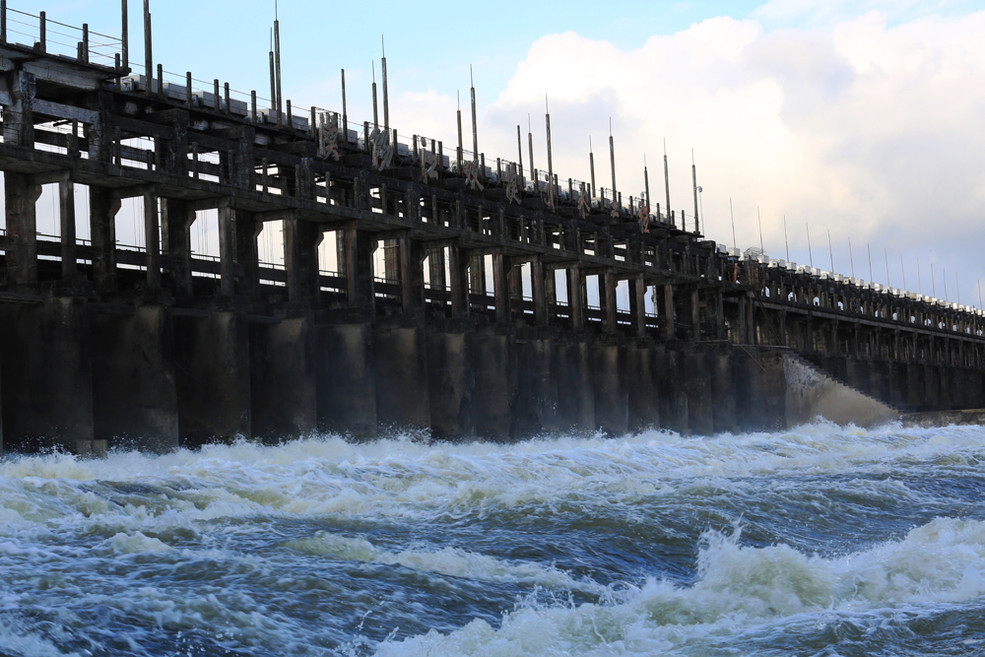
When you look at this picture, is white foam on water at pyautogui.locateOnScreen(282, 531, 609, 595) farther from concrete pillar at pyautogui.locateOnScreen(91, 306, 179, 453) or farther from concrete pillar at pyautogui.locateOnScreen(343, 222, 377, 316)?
concrete pillar at pyautogui.locateOnScreen(343, 222, 377, 316)

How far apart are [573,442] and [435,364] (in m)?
7.10

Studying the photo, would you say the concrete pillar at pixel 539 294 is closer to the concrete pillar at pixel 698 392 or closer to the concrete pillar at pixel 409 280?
the concrete pillar at pixel 409 280

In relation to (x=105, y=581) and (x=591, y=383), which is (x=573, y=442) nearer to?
(x=591, y=383)

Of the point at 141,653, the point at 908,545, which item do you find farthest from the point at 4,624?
the point at 908,545

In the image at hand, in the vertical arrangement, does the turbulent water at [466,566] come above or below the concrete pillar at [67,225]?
below

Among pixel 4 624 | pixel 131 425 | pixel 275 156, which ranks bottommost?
pixel 4 624

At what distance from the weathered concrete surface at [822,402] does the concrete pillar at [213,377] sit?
3419 centimetres

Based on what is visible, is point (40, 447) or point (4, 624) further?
point (40, 447)

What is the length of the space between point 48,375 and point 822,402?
137 ft

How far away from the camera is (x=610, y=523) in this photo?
17531mm

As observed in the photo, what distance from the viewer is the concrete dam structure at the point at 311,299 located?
89.0ft

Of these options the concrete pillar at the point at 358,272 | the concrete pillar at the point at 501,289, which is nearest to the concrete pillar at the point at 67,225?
the concrete pillar at the point at 358,272

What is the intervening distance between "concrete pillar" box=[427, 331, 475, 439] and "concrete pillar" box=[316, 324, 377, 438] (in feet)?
14.6

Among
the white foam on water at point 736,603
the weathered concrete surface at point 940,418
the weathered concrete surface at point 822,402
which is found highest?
the weathered concrete surface at point 822,402
